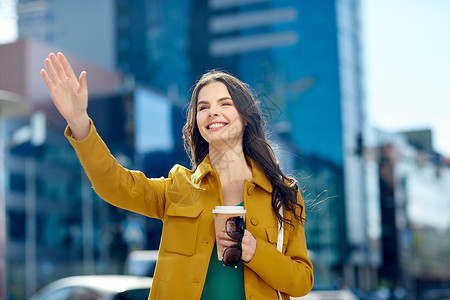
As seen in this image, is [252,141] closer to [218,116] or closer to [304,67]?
[218,116]

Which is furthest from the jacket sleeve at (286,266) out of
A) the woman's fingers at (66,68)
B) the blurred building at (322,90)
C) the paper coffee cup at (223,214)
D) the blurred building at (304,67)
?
the blurred building at (322,90)

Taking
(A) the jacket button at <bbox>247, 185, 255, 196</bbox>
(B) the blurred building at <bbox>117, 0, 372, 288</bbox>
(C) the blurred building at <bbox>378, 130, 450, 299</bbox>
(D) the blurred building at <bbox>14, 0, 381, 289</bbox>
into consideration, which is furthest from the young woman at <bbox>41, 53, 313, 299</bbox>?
(C) the blurred building at <bbox>378, 130, 450, 299</bbox>

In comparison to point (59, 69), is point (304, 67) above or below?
above

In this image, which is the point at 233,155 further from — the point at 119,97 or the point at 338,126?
the point at 338,126

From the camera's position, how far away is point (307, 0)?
2945 centimetres

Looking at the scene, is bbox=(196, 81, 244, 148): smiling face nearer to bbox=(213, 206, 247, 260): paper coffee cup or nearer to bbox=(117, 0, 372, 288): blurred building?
bbox=(213, 206, 247, 260): paper coffee cup

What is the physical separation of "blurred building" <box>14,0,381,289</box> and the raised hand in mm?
24296

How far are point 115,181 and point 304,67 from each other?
94.5 ft

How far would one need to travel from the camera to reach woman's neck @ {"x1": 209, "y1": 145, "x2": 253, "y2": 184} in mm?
2303

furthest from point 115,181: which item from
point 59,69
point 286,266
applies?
point 286,266

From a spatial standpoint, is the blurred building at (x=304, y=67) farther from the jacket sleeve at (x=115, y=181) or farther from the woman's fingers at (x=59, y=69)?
the woman's fingers at (x=59, y=69)

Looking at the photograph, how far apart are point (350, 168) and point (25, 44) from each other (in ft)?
55.5

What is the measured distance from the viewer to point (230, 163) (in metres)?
2.33

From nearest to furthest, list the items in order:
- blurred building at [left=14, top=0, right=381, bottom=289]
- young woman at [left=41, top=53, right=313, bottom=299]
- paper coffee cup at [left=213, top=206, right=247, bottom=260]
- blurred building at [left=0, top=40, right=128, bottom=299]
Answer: paper coffee cup at [left=213, top=206, right=247, bottom=260]
young woman at [left=41, top=53, right=313, bottom=299]
blurred building at [left=0, top=40, right=128, bottom=299]
blurred building at [left=14, top=0, right=381, bottom=289]
